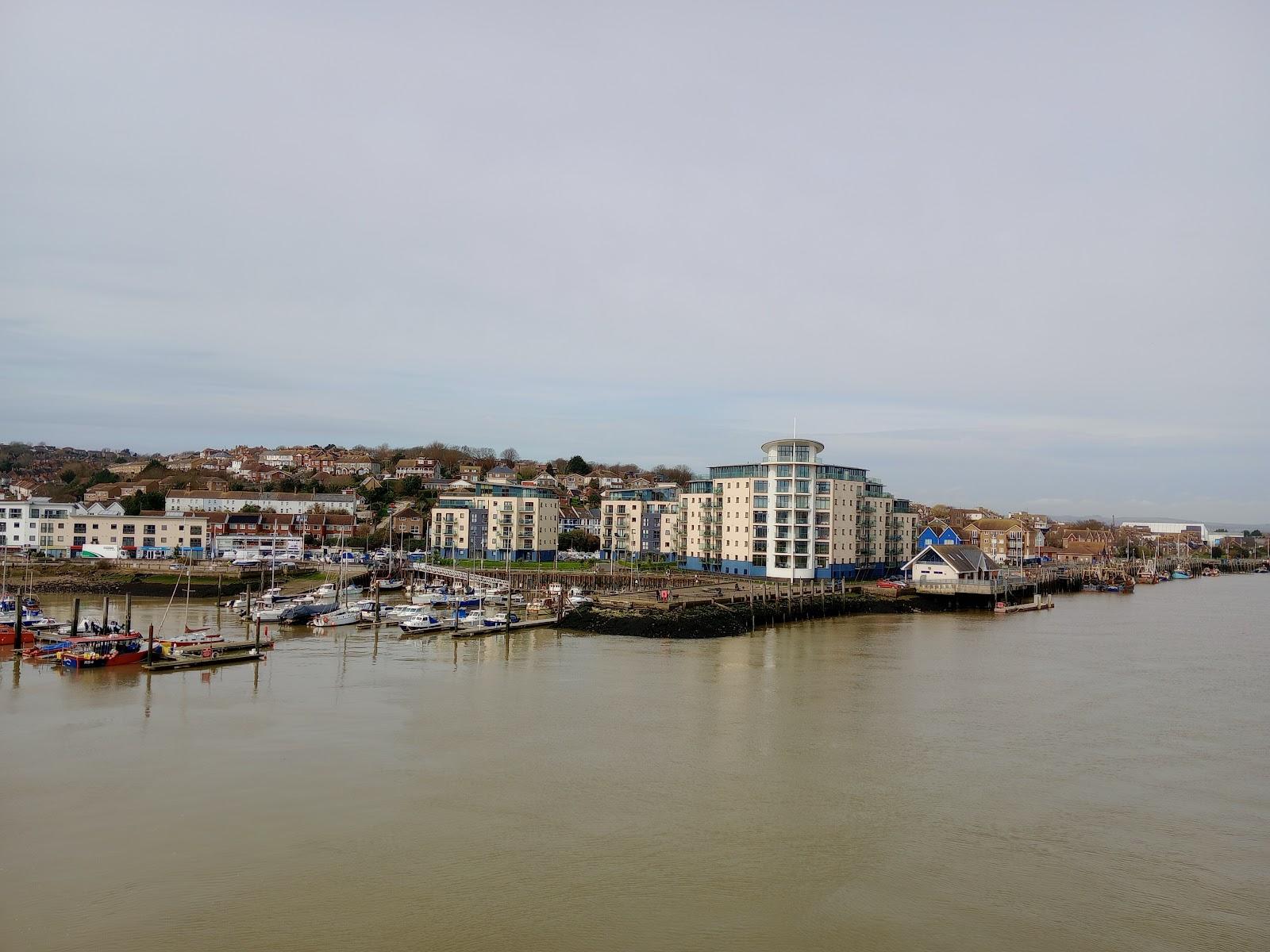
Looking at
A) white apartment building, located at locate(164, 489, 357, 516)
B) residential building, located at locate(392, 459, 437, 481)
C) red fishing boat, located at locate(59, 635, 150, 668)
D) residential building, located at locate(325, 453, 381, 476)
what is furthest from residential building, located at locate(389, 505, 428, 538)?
red fishing boat, located at locate(59, 635, 150, 668)

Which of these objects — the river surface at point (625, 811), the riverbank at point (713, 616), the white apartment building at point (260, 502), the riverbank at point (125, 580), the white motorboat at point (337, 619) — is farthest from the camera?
the white apartment building at point (260, 502)

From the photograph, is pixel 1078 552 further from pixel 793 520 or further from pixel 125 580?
pixel 125 580

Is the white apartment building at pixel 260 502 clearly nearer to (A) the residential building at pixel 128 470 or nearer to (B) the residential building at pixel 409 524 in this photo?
(B) the residential building at pixel 409 524

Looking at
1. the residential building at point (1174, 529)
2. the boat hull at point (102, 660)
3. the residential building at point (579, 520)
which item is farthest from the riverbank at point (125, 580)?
the residential building at point (1174, 529)

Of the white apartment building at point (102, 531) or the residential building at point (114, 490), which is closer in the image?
the white apartment building at point (102, 531)

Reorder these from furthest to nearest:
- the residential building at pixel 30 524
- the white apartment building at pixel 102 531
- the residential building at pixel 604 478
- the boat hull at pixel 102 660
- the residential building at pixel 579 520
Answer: the residential building at pixel 604 478, the residential building at pixel 579 520, the residential building at pixel 30 524, the white apartment building at pixel 102 531, the boat hull at pixel 102 660

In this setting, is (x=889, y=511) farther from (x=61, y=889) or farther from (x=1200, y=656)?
(x=61, y=889)

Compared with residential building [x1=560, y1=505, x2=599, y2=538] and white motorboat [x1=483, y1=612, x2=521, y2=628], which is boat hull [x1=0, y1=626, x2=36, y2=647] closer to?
white motorboat [x1=483, y1=612, x2=521, y2=628]

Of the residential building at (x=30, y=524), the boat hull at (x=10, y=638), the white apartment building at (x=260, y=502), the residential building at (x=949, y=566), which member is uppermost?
the white apartment building at (x=260, y=502)
